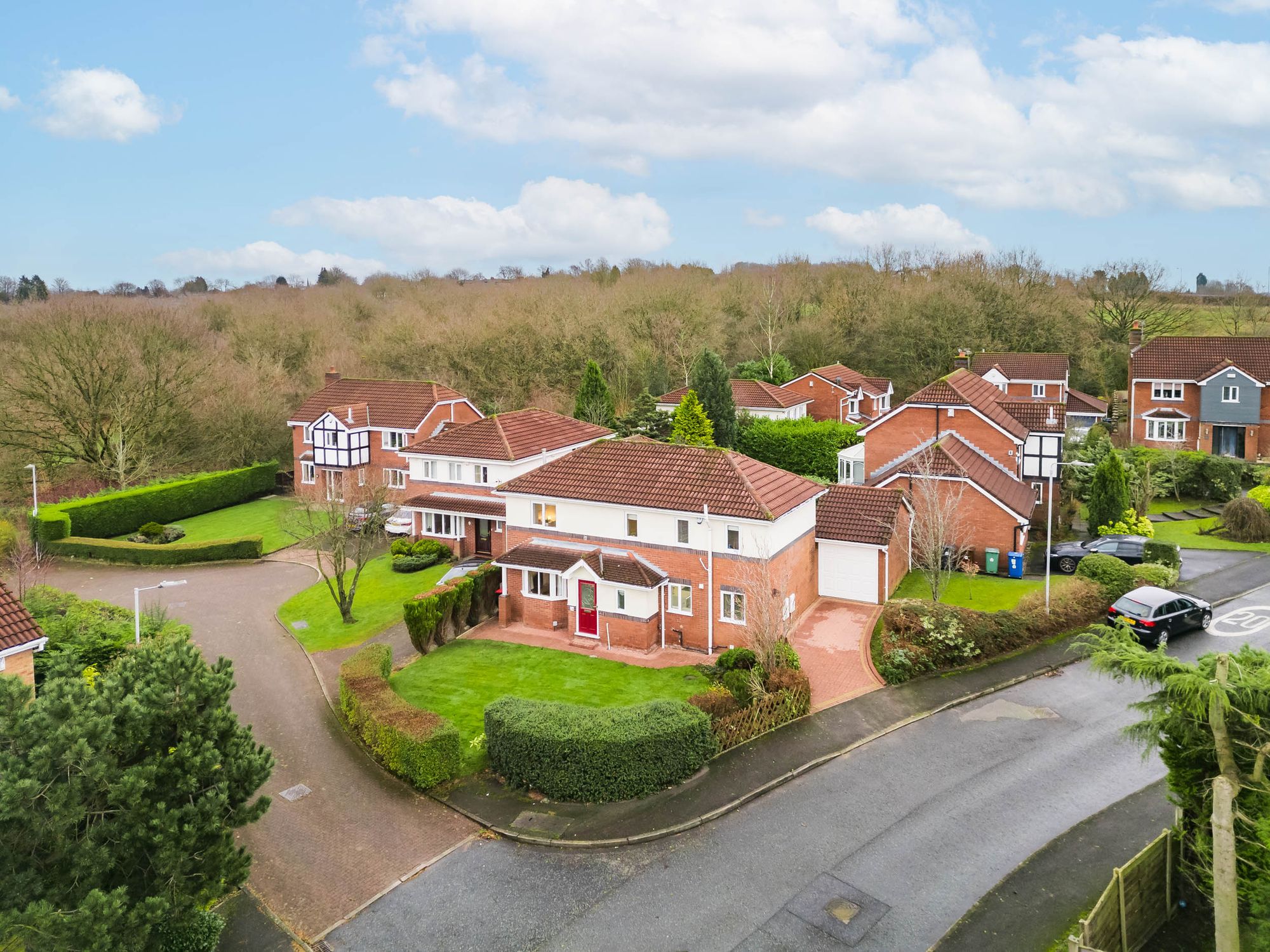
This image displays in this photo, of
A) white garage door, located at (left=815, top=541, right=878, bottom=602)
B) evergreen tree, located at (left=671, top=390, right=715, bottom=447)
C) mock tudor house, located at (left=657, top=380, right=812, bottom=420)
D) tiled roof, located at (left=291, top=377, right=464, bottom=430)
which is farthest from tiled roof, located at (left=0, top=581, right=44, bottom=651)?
mock tudor house, located at (left=657, top=380, right=812, bottom=420)

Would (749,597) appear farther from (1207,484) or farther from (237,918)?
(1207,484)

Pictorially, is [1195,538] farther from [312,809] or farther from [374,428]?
[374,428]

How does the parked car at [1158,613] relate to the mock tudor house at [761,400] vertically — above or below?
below

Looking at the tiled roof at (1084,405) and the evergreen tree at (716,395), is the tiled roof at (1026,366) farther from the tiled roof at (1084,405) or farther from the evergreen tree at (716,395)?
the evergreen tree at (716,395)

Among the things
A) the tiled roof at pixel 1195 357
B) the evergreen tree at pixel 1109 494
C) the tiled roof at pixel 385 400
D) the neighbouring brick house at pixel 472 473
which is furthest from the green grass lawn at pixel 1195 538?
the tiled roof at pixel 385 400

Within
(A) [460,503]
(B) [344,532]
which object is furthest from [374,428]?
(B) [344,532]

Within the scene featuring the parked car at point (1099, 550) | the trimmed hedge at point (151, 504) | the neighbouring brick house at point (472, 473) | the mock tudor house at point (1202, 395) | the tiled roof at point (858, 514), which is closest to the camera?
the tiled roof at point (858, 514)
